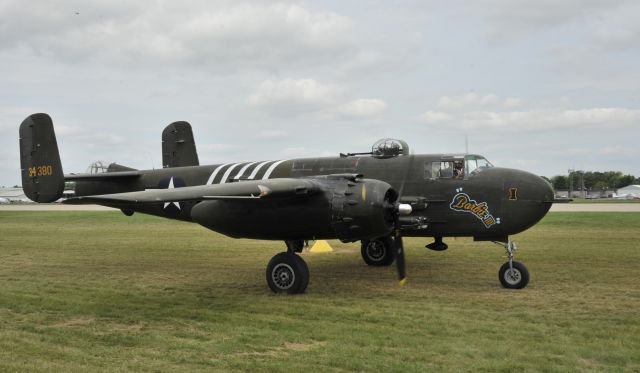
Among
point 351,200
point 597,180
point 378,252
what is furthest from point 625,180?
point 351,200

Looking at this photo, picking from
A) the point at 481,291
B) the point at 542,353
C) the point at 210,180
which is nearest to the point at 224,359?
the point at 542,353

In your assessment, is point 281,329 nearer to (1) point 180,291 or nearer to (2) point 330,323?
(2) point 330,323

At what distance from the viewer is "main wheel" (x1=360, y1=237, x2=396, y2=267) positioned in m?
16.5

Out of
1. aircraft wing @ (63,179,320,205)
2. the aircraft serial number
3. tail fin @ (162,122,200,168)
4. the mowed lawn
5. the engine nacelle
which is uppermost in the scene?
tail fin @ (162,122,200,168)

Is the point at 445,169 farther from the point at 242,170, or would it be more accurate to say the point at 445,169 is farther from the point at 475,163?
the point at 242,170

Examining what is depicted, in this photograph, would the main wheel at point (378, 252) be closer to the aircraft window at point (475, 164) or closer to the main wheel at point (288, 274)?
the aircraft window at point (475, 164)

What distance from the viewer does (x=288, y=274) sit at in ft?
39.9

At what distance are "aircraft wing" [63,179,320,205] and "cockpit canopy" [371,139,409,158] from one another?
3.95 metres

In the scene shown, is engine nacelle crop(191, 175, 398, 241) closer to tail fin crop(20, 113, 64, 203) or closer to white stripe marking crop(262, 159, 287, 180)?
white stripe marking crop(262, 159, 287, 180)

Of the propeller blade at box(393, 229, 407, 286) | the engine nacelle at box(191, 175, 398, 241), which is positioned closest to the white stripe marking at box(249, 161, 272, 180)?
the engine nacelle at box(191, 175, 398, 241)

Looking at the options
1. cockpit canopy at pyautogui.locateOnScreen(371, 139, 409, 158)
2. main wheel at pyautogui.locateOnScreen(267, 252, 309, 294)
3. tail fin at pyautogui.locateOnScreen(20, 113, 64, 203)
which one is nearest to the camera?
main wheel at pyautogui.locateOnScreen(267, 252, 309, 294)

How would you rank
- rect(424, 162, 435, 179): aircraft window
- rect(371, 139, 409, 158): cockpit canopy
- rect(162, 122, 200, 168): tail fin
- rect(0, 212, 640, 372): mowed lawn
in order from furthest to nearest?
rect(162, 122, 200, 168): tail fin
rect(371, 139, 409, 158): cockpit canopy
rect(424, 162, 435, 179): aircraft window
rect(0, 212, 640, 372): mowed lawn

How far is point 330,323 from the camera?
370 inches

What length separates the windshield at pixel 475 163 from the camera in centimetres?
1361
